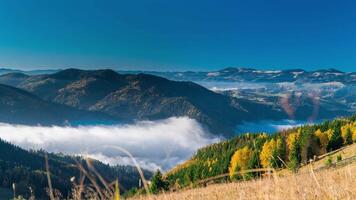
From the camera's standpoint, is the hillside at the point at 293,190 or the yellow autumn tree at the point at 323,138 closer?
the hillside at the point at 293,190

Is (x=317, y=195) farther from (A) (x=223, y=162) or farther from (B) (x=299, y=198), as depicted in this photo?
(A) (x=223, y=162)

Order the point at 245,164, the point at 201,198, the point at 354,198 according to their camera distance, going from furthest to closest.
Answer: the point at 245,164, the point at 201,198, the point at 354,198

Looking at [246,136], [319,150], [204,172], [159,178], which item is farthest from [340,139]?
[246,136]

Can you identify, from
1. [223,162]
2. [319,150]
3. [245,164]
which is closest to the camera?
[319,150]

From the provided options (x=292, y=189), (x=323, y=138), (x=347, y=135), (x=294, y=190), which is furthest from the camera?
(x=323, y=138)

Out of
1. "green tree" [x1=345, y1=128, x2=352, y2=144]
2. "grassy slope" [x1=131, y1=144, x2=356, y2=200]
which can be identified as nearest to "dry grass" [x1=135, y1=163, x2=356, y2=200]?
"grassy slope" [x1=131, y1=144, x2=356, y2=200]

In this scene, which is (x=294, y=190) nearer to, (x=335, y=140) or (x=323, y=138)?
(x=335, y=140)

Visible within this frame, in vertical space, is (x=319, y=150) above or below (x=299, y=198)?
below

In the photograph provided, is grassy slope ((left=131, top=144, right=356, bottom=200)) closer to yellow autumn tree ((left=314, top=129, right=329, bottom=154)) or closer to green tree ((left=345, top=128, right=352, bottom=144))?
green tree ((left=345, top=128, right=352, bottom=144))

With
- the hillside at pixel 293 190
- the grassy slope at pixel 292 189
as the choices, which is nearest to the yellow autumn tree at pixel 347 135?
the grassy slope at pixel 292 189

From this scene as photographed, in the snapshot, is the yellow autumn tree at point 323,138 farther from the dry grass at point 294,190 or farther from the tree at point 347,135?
the dry grass at point 294,190

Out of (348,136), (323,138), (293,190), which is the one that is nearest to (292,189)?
(293,190)
